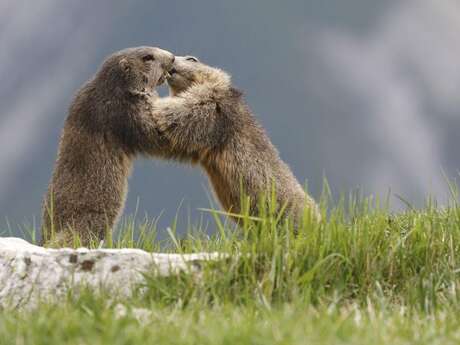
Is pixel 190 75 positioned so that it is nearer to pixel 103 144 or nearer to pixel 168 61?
pixel 168 61

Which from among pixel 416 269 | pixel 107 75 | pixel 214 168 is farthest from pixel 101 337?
pixel 107 75

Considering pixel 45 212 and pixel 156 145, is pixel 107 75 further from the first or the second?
pixel 45 212

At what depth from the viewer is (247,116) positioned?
8.64 m

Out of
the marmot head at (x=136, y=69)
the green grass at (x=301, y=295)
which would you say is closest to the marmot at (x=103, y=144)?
the marmot head at (x=136, y=69)

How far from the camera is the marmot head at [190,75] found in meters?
8.89

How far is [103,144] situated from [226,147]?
A: 134cm

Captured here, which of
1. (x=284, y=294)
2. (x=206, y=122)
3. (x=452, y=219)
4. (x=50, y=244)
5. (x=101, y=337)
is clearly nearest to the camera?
(x=101, y=337)

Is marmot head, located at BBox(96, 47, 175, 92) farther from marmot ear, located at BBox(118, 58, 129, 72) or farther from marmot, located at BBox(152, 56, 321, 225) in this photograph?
marmot, located at BBox(152, 56, 321, 225)

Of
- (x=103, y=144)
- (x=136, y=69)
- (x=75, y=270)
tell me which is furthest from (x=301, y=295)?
(x=136, y=69)

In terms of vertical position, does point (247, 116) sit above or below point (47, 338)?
above

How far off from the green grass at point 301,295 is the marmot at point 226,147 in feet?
3.93

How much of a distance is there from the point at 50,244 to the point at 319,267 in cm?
326

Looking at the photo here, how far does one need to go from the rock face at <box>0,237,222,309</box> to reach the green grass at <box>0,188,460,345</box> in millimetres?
145

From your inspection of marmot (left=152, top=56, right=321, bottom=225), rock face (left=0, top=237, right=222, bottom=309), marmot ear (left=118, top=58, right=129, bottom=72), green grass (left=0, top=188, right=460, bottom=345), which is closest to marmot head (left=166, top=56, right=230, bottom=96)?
marmot (left=152, top=56, right=321, bottom=225)
